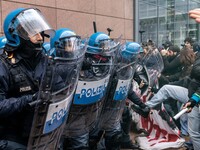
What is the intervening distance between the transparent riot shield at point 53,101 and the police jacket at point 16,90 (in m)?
0.18

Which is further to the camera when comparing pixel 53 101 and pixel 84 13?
pixel 84 13

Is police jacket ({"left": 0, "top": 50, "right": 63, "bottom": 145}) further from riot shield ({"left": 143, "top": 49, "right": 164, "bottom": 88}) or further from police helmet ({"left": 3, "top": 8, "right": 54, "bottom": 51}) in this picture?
riot shield ({"left": 143, "top": 49, "right": 164, "bottom": 88})

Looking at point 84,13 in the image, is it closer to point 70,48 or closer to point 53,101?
point 70,48

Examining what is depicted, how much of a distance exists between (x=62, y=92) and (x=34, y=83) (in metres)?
0.28

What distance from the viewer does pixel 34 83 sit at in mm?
2498

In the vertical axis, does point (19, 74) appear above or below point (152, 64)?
above

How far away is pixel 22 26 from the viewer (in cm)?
252

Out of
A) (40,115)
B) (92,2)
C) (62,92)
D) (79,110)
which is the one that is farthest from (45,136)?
(92,2)

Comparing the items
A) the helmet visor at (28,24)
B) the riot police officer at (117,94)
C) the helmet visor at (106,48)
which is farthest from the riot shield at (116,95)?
the helmet visor at (28,24)

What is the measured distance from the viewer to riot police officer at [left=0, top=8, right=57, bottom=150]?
235cm

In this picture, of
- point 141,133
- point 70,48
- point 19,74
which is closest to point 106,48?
point 70,48

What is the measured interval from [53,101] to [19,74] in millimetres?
369

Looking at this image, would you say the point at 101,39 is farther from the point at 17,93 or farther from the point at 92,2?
the point at 92,2

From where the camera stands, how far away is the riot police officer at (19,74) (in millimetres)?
2348
